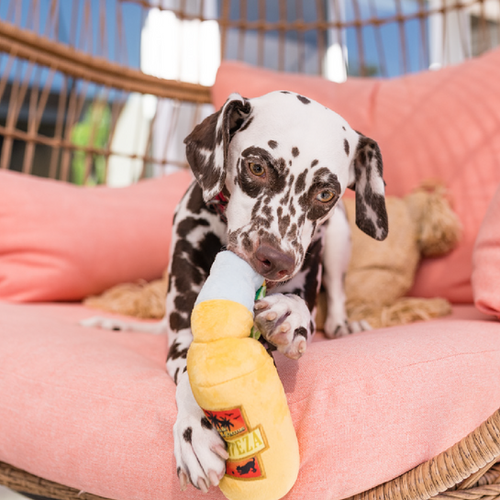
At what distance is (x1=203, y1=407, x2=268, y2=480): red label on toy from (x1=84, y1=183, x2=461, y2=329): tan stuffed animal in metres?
0.87

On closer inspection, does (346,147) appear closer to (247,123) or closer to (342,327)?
(247,123)

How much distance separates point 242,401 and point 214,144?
55 centimetres

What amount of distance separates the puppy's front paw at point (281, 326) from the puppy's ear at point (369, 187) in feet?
1.44

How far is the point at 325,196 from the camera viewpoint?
0.94m

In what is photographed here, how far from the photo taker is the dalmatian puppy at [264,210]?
0.71 meters

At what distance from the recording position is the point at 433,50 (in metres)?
4.15

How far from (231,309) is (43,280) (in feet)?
3.76

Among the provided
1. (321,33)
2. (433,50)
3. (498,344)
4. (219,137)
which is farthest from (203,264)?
(433,50)

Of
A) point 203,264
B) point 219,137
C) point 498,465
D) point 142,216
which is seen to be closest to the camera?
point 498,465

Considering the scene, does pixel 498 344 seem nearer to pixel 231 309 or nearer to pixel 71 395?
pixel 231 309

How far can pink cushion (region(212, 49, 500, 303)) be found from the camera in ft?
5.14

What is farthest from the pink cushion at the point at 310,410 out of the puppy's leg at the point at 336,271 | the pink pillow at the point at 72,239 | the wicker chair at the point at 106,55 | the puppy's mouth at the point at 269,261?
the wicker chair at the point at 106,55

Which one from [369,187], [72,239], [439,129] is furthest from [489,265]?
[72,239]

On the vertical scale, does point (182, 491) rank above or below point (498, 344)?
below
